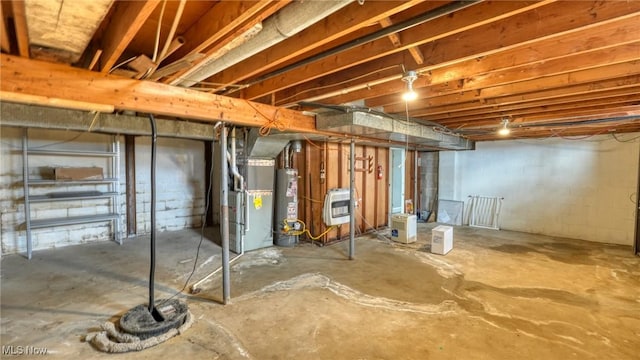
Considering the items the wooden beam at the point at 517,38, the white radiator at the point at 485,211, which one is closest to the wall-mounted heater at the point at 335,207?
the wooden beam at the point at 517,38

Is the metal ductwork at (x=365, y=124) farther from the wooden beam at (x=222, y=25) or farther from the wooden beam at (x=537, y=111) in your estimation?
the wooden beam at (x=222, y=25)

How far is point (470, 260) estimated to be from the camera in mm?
4418

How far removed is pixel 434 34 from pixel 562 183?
6221 mm

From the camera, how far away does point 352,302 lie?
3.03 metres

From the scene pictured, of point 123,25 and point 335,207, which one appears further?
point 335,207

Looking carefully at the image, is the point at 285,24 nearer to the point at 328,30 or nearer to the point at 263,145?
the point at 328,30

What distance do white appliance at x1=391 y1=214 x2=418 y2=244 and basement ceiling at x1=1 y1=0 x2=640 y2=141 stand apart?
2858mm

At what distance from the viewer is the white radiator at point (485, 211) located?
6777mm

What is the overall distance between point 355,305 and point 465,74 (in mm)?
2353

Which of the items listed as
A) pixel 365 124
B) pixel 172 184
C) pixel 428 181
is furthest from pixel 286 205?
pixel 428 181

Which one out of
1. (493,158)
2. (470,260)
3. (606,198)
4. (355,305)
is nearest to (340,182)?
(470,260)

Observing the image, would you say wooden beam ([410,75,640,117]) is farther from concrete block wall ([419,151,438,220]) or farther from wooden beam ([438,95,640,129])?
concrete block wall ([419,151,438,220])

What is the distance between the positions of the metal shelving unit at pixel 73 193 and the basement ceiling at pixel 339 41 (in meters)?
3.54

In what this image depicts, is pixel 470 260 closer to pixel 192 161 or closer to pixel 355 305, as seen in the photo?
pixel 355 305
